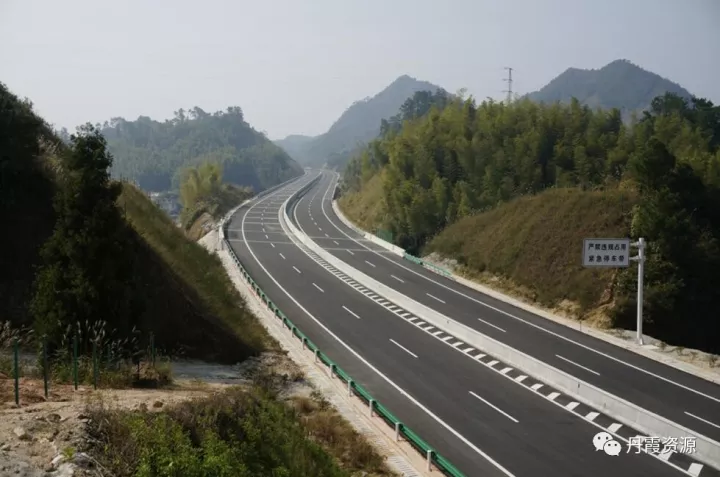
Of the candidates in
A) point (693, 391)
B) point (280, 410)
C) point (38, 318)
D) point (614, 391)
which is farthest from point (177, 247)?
point (693, 391)

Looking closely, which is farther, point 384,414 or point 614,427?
point 614,427

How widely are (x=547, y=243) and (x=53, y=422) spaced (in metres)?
37.0

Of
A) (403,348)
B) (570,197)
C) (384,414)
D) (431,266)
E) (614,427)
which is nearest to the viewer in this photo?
(384,414)

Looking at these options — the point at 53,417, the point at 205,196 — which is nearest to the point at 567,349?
the point at 53,417

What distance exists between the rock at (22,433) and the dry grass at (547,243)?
103 feet

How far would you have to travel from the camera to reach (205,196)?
9625 cm

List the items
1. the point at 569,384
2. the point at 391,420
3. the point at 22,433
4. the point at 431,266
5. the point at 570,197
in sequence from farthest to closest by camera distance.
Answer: the point at 431,266, the point at 570,197, the point at 569,384, the point at 391,420, the point at 22,433

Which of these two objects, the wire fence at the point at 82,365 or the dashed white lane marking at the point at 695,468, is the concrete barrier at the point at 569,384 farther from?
the wire fence at the point at 82,365

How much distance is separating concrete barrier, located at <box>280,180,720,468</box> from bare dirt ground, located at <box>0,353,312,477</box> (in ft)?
39.6

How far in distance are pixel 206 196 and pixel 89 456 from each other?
90.6 m

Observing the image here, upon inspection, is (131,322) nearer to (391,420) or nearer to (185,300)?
(185,300)

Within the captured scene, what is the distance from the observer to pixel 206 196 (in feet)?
316

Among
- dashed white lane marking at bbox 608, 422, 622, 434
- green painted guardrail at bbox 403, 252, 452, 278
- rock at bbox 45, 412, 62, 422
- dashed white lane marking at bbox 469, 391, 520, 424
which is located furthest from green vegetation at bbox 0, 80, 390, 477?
green painted guardrail at bbox 403, 252, 452, 278

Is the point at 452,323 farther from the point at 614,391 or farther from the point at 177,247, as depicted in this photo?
the point at 177,247
